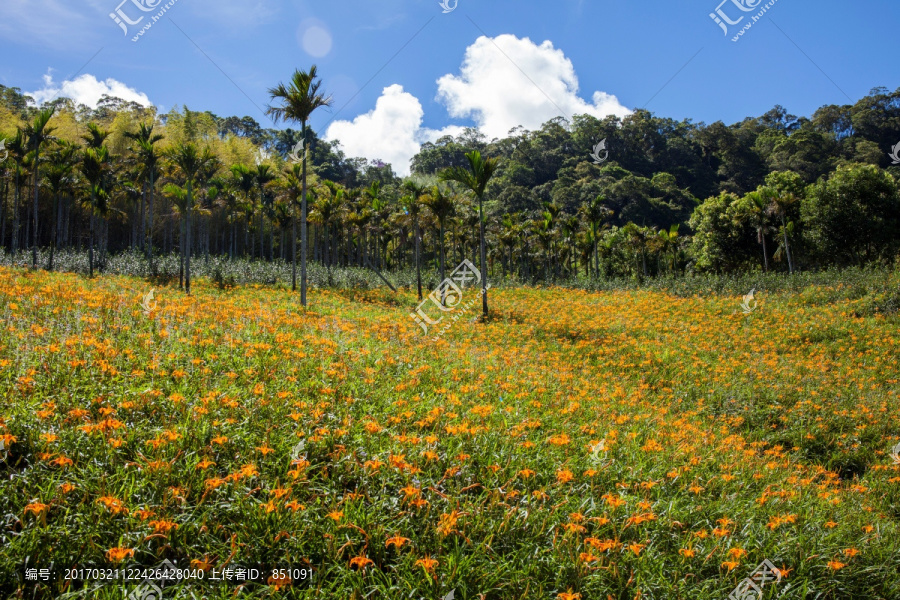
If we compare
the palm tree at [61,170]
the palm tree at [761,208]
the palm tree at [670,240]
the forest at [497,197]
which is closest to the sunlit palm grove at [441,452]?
the forest at [497,197]

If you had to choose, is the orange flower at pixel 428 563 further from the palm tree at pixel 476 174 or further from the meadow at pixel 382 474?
the palm tree at pixel 476 174

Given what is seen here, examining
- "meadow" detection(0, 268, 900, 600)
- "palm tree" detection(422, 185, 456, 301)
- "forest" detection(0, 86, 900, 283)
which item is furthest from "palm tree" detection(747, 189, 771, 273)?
"meadow" detection(0, 268, 900, 600)

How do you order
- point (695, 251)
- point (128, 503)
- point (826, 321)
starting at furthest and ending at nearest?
point (695, 251)
point (826, 321)
point (128, 503)

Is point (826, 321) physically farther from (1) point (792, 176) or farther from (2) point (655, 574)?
(1) point (792, 176)

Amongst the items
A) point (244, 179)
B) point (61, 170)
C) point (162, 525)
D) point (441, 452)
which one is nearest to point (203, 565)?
point (162, 525)

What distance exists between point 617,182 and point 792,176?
30365 millimetres

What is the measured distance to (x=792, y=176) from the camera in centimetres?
3434

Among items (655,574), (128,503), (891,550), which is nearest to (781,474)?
(891,550)

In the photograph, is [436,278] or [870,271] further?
[436,278]

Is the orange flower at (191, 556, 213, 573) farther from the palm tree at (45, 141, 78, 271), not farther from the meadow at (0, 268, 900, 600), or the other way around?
the palm tree at (45, 141, 78, 271)

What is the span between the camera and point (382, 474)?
146 inches

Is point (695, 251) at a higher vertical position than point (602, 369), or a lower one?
higher

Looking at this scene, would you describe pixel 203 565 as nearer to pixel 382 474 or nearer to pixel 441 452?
pixel 382 474

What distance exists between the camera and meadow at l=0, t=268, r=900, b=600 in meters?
2.87
